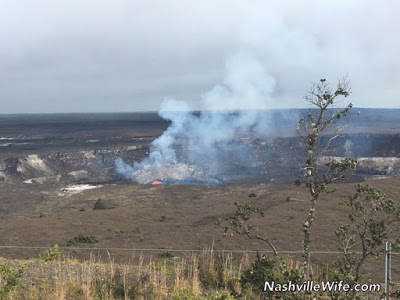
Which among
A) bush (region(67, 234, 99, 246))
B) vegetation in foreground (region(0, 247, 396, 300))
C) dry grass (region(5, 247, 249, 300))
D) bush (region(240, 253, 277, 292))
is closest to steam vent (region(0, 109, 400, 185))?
bush (region(67, 234, 99, 246))

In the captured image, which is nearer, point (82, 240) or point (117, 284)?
point (117, 284)

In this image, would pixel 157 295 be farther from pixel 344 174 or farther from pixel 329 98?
pixel 329 98

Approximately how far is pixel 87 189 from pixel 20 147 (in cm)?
4782

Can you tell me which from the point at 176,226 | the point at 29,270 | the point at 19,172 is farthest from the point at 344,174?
the point at 19,172

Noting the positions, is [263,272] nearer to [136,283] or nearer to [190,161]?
[136,283]

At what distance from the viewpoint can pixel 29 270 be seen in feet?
41.7

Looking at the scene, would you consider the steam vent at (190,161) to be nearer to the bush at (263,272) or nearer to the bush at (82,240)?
the bush at (82,240)

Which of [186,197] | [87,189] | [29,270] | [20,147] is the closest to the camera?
[29,270]

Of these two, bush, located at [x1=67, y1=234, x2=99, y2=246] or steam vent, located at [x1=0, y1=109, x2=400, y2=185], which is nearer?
bush, located at [x1=67, y1=234, x2=99, y2=246]

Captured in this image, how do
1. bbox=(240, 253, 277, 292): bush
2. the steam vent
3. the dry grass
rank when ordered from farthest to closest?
the steam vent, the dry grass, bbox=(240, 253, 277, 292): bush

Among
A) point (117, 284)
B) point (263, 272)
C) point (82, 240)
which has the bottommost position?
point (82, 240)

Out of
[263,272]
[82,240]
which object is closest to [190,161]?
[82,240]

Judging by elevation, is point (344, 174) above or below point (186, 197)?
above

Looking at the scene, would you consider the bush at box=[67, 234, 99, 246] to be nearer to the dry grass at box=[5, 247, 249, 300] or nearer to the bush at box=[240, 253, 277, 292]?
the dry grass at box=[5, 247, 249, 300]
